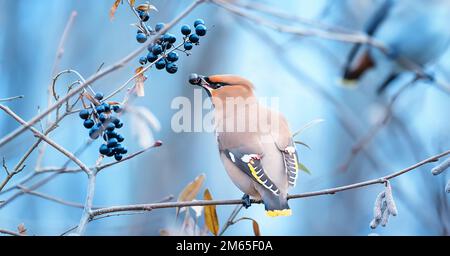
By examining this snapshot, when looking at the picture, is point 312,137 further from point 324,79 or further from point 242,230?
point 242,230

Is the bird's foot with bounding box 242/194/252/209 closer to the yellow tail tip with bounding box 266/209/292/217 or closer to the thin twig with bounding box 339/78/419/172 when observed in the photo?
the yellow tail tip with bounding box 266/209/292/217

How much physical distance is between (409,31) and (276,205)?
0.71m

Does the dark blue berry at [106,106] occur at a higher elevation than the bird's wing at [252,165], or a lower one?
lower

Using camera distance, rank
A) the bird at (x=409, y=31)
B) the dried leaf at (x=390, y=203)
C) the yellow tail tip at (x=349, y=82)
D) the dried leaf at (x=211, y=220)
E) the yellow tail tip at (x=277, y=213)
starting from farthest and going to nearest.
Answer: the yellow tail tip at (x=349, y=82) → the bird at (x=409, y=31) → the yellow tail tip at (x=277, y=213) → the dried leaf at (x=211, y=220) → the dried leaf at (x=390, y=203)

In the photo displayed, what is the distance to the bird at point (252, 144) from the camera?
5.58 feet

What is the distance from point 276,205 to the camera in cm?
167

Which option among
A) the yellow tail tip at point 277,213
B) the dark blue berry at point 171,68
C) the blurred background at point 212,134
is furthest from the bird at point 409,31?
the dark blue berry at point 171,68

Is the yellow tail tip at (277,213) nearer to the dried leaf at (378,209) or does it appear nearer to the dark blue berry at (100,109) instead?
the dried leaf at (378,209)

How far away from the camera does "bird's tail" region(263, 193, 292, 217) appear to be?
5.40 feet

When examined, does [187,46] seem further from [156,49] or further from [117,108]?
[117,108]

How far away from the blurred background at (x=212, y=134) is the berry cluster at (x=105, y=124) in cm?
47

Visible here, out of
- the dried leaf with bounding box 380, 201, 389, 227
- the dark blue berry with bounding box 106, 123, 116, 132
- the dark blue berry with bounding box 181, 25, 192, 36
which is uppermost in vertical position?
the dark blue berry with bounding box 181, 25, 192, 36

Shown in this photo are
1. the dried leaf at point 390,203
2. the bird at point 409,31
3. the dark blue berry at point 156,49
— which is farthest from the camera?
the bird at point 409,31

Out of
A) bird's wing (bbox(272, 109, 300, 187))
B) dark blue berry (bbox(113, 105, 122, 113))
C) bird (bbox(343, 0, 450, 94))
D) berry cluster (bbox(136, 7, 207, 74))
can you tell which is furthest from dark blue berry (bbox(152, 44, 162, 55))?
bird (bbox(343, 0, 450, 94))
